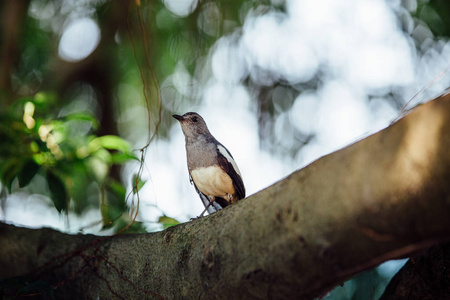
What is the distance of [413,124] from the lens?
1258 millimetres

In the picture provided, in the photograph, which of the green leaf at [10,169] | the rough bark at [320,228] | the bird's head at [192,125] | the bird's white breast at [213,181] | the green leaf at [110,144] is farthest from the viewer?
the bird's head at [192,125]

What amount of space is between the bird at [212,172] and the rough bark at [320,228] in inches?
47.2

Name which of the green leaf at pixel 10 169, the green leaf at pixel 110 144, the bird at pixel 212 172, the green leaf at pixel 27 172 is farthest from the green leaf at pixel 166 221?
the green leaf at pixel 10 169

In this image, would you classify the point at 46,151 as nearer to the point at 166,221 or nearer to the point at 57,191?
the point at 57,191

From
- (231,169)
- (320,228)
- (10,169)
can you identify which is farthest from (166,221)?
(320,228)

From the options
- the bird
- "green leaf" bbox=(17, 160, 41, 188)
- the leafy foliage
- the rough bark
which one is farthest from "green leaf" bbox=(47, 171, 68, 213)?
the bird

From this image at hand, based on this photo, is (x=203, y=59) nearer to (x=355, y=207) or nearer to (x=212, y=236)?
(x=212, y=236)

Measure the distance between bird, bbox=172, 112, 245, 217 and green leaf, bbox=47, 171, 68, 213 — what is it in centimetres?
105

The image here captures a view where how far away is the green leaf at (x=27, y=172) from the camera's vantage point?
283cm

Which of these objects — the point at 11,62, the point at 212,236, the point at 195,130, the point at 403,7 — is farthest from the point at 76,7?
the point at 212,236

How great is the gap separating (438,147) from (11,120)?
111 inches

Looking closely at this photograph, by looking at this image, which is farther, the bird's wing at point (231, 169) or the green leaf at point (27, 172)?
the bird's wing at point (231, 169)

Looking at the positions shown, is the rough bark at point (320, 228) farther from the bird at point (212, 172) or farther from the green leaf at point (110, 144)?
the bird at point (212, 172)

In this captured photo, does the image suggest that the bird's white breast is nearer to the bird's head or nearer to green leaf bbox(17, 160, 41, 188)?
the bird's head
